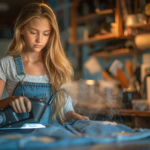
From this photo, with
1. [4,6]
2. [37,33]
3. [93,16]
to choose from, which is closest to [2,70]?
[37,33]

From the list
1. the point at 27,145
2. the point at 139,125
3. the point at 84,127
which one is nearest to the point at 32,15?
the point at 84,127

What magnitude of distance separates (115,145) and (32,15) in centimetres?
71

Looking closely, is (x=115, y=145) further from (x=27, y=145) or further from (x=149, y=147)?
(x=27, y=145)

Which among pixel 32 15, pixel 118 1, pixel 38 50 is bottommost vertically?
pixel 38 50

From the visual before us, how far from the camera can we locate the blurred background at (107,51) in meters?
2.05

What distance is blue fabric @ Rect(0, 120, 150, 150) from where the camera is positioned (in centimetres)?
54

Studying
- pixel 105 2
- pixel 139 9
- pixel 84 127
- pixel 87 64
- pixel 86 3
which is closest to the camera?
pixel 84 127

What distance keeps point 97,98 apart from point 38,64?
60.9 inches

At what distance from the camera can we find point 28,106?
0.79 m

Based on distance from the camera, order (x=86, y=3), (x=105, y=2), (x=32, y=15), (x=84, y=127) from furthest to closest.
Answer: (x=86, y=3)
(x=105, y=2)
(x=32, y=15)
(x=84, y=127)

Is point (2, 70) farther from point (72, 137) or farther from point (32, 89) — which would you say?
point (72, 137)

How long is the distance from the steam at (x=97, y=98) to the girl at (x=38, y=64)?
72 centimetres

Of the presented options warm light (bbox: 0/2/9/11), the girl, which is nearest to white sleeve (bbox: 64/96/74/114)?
the girl

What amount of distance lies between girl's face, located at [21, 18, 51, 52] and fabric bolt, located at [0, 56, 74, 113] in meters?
0.10
